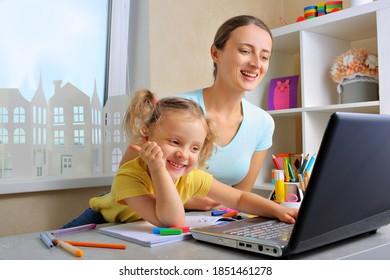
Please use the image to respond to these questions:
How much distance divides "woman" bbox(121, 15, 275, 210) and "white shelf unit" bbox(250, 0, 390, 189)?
503mm

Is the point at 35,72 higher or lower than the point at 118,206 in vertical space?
higher

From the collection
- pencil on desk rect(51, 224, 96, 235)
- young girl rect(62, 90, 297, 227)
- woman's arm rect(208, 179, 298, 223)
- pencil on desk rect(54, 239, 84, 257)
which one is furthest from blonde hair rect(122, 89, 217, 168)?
pencil on desk rect(54, 239, 84, 257)

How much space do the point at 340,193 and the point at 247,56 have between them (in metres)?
0.92

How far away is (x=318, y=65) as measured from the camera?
7.04 feet

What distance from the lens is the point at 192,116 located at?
98 cm

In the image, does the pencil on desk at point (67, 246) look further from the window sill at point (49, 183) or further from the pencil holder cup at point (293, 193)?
the window sill at point (49, 183)

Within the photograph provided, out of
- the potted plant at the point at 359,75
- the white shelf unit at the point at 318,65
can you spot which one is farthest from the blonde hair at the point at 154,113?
the potted plant at the point at 359,75

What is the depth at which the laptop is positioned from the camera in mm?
568

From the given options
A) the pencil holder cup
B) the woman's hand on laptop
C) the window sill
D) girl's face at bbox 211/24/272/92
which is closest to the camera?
the woman's hand on laptop

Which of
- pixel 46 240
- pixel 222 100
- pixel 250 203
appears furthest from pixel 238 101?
pixel 46 240

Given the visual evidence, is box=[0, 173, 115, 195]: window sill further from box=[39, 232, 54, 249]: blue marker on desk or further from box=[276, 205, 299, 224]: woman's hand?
box=[276, 205, 299, 224]: woman's hand
